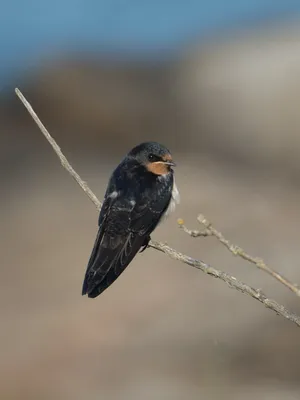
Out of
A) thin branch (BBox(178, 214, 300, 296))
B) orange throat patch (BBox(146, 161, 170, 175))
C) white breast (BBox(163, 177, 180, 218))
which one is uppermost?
thin branch (BBox(178, 214, 300, 296))

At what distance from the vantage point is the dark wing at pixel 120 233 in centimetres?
446

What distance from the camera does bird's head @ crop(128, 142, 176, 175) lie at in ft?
16.6

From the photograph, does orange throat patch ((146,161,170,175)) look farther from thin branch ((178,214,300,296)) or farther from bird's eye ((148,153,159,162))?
thin branch ((178,214,300,296))

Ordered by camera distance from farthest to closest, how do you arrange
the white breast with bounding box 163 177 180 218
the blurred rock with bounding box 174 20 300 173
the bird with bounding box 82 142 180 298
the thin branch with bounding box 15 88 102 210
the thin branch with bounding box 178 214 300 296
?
the blurred rock with bounding box 174 20 300 173 → the white breast with bounding box 163 177 180 218 → the bird with bounding box 82 142 180 298 → the thin branch with bounding box 15 88 102 210 → the thin branch with bounding box 178 214 300 296

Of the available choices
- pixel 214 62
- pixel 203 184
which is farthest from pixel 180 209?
pixel 214 62

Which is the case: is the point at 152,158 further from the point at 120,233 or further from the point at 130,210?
the point at 120,233

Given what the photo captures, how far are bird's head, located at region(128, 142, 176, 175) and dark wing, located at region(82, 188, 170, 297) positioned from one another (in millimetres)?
216

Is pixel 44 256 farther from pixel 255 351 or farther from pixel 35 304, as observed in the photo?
pixel 255 351

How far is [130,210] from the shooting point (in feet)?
15.7

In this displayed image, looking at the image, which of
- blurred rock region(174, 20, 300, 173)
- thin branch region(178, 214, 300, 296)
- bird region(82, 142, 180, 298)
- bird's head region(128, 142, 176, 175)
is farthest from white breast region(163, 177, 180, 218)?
blurred rock region(174, 20, 300, 173)

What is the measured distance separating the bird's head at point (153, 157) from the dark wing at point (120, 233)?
216 millimetres

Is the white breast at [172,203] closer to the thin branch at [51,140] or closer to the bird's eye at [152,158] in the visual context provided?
the bird's eye at [152,158]

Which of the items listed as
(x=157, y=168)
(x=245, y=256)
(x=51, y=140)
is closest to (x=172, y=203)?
(x=157, y=168)

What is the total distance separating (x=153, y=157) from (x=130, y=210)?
449 mm
